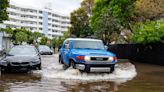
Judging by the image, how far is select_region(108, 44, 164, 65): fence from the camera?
2548 centimetres

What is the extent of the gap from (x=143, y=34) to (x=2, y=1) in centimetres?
1460

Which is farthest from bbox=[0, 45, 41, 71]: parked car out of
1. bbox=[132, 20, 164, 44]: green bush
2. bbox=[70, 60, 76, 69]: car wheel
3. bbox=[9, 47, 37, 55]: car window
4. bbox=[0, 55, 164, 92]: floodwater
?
bbox=[132, 20, 164, 44]: green bush

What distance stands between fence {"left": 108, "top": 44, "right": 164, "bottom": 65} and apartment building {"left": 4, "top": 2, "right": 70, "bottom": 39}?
67989mm

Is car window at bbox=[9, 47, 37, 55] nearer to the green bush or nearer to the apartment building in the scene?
the green bush

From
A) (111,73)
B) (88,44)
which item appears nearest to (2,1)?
(88,44)

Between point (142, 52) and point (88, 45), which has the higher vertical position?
point (88, 45)

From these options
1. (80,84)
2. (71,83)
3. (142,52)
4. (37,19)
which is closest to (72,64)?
(71,83)

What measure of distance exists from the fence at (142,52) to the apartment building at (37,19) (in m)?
68.0

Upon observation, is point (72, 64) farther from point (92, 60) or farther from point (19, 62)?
point (19, 62)

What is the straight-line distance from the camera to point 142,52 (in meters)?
29.0

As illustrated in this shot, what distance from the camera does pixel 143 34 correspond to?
25.3 m

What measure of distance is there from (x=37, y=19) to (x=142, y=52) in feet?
304

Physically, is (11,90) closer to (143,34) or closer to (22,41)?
(143,34)

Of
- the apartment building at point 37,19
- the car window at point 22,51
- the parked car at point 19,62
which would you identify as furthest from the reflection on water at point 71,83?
the apartment building at point 37,19
